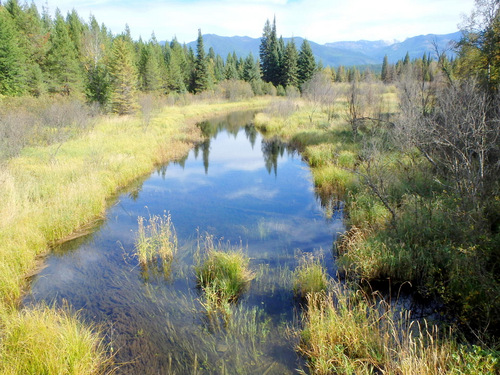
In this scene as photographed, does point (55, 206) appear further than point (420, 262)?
Yes

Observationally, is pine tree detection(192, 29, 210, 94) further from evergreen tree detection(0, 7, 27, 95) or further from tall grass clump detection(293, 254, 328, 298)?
tall grass clump detection(293, 254, 328, 298)

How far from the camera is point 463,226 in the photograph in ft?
17.6

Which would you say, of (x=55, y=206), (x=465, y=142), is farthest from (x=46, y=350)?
(x=465, y=142)

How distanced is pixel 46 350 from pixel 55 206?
5.37 meters

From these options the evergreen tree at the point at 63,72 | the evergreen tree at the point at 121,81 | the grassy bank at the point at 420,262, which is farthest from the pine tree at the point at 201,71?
the grassy bank at the point at 420,262

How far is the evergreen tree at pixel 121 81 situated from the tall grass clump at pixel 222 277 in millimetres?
25104

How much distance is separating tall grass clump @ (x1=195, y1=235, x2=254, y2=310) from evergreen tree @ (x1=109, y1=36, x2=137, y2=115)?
2510 cm

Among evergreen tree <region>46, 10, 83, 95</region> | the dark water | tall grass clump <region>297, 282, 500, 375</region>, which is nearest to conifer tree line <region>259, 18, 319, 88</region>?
evergreen tree <region>46, 10, 83, 95</region>

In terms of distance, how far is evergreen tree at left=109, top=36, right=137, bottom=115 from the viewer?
27.5 m

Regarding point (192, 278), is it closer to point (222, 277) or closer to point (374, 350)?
point (222, 277)

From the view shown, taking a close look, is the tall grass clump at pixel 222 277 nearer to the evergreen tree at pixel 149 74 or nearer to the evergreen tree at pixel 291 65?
the evergreen tree at pixel 149 74

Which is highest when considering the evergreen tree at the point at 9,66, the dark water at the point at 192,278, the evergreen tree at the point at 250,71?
the evergreen tree at the point at 250,71

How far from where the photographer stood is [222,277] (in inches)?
235

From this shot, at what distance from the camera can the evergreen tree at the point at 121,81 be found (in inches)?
1083
